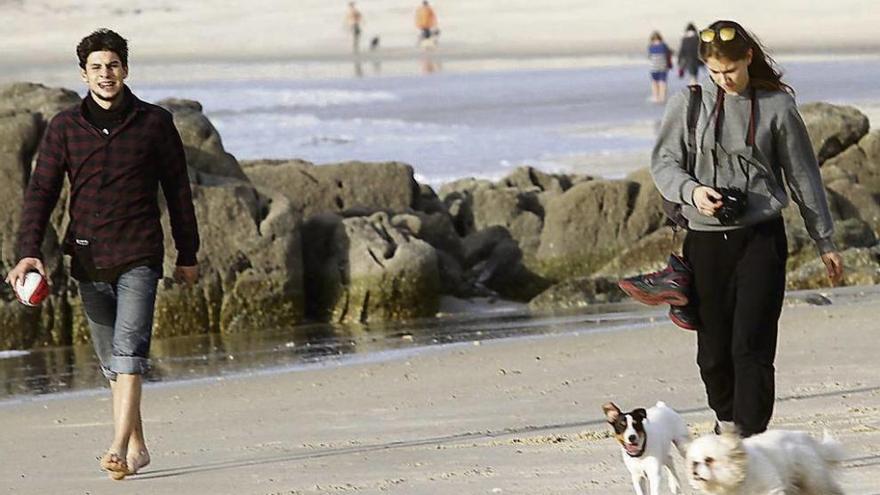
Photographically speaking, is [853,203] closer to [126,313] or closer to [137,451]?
[137,451]

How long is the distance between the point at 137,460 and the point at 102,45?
5.21 feet

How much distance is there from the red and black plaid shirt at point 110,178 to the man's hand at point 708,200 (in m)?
2.11

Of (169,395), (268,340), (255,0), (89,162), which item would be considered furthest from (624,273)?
(255,0)

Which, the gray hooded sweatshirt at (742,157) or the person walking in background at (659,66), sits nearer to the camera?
the gray hooded sweatshirt at (742,157)

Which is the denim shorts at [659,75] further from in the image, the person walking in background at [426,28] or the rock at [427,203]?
the person walking in background at [426,28]

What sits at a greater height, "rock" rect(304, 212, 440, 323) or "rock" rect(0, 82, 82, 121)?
"rock" rect(0, 82, 82, 121)

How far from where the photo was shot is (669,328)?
11.4 metres

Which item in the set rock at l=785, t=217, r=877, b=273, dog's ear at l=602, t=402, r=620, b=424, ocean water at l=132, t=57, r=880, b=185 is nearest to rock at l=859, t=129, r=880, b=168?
rock at l=785, t=217, r=877, b=273

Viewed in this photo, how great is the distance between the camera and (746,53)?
6.11 meters

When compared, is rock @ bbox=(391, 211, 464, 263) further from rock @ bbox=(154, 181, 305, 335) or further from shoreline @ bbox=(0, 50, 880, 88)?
shoreline @ bbox=(0, 50, 880, 88)

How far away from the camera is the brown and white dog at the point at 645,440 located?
236 inches

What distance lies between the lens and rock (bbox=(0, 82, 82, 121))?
14.3 meters

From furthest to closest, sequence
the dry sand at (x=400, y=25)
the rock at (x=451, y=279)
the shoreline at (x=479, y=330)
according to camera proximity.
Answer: the dry sand at (x=400, y=25) < the rock at (x=451, y=279) < the shoreline at (x=479, y=330)

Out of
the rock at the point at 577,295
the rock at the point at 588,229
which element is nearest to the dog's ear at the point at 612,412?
the rock at the point at 577,295
